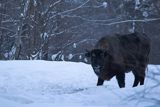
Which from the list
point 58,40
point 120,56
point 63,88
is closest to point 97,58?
point 120,56

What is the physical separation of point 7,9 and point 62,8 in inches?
120

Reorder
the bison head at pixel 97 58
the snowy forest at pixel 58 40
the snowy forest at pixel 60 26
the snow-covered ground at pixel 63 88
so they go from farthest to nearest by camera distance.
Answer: the snowy forest at pixel 60 26
the snowy forest at pixel 58 40
the bison head at pixel 97 58
the snow-covered ground at pixel 63 88

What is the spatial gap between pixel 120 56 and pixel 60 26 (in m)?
14.3

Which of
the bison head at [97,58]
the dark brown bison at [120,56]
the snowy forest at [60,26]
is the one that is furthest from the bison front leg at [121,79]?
the snowy forest at [60,26]

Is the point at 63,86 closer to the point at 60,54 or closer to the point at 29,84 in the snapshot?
the point at 29,84

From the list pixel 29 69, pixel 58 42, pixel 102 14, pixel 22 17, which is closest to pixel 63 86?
pixel 29 69

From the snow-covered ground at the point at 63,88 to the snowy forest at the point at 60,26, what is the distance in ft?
28.1

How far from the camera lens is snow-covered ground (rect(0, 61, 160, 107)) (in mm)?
7088

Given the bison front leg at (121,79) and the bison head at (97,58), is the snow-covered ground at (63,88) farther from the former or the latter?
the bison head at (97,58)

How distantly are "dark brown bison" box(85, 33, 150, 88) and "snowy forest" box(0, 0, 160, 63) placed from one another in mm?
9787

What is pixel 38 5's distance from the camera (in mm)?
24000

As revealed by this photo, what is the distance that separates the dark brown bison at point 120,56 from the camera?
1089cm

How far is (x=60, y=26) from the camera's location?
25453 millimetres

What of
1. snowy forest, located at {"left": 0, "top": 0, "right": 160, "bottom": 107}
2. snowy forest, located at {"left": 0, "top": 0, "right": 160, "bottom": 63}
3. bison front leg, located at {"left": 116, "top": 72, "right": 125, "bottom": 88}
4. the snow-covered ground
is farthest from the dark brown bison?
snowy forest, located at {"left": 0, "top": 0, "right": 160, "bottom": 63}
